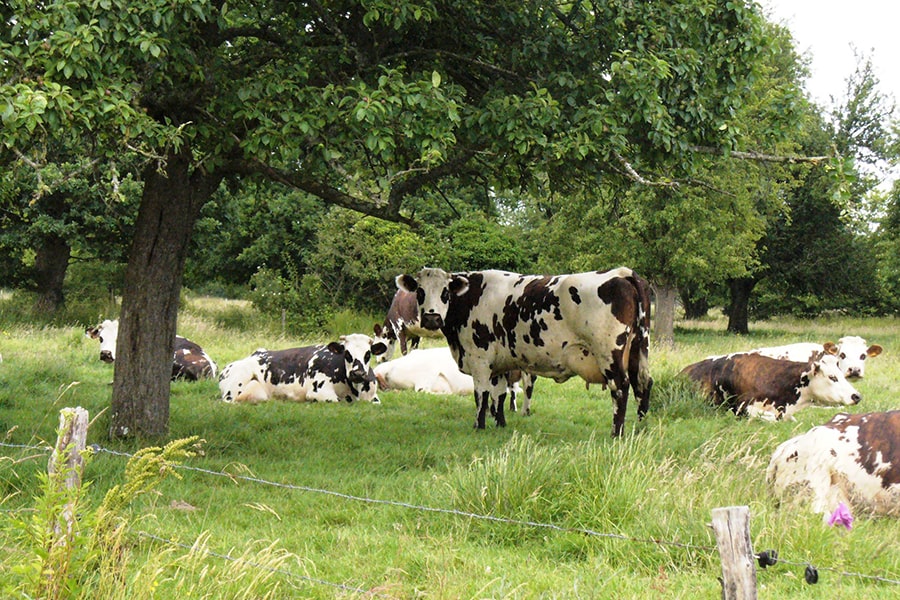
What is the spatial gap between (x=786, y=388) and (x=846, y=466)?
208 inches

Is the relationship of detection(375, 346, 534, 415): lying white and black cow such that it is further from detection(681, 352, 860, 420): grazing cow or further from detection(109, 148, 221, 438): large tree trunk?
detection(109, 148, 221, 438): large tree trunk

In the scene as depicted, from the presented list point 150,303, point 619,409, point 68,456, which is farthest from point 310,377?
point 68,456

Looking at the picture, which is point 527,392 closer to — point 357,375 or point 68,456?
point 357,375

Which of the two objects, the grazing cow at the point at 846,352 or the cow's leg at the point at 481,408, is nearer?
the cow's leg at the point at 481,408

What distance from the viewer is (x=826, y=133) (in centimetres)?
3709

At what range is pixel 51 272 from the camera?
93.1 ft

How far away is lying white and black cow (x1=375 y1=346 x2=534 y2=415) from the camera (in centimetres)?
1466

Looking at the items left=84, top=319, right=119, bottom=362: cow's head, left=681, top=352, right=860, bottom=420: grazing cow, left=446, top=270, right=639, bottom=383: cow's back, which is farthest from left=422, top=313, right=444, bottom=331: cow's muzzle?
left=84, top=319, right=119, bottom=362: cow's head

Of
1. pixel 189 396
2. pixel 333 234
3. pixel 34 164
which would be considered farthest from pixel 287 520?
pixel 333 234

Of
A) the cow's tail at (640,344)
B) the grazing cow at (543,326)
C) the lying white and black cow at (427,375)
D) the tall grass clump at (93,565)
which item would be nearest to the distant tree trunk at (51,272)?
the lying white and black cow at (427,375)

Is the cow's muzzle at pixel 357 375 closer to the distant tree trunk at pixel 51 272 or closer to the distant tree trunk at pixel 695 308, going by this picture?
the distant tree trunk at pixel 51 272

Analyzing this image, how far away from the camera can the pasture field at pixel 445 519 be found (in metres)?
4.70

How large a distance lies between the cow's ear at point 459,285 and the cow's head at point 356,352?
2455mm

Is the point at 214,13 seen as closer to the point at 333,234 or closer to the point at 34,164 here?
the point at 34,164
